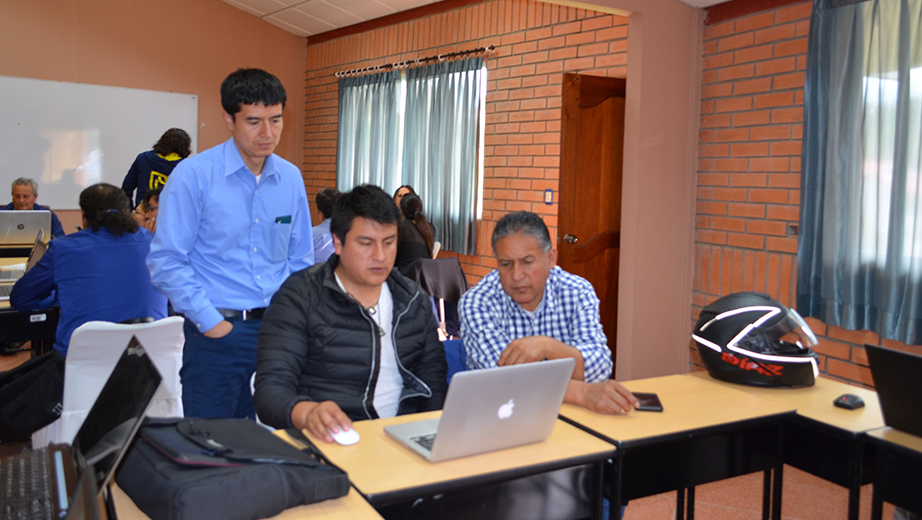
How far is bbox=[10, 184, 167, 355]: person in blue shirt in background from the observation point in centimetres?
283

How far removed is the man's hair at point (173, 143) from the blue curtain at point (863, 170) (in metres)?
3.76

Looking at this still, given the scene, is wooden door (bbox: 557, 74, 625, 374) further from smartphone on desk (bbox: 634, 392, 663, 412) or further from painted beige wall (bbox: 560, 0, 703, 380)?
smartphone on desk (bbox: 634, 392, 663, 412)

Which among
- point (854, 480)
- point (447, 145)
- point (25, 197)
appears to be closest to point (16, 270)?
point (25, 197)

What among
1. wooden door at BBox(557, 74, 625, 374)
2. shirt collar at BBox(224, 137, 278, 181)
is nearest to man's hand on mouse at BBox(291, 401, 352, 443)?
shirt collar at BBox(224, 137, 278, 181)

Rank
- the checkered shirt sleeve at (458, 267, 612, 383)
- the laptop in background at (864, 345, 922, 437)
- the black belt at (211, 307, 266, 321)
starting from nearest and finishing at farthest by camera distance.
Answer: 1. the laptop in background at (864, 345, 922, 437)
2. the checkered shirt sleeve at (458, 267, 612, 383)
3. the black belt at (211, 307, 266, 321)

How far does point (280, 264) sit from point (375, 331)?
0.67m

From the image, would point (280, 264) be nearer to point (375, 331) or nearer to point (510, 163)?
point (375, 331)

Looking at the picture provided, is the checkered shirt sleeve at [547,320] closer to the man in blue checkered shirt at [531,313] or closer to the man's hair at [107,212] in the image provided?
the man in blue checkered shirt at [531,313]

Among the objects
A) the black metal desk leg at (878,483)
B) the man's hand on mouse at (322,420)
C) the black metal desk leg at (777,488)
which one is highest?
the man's hand on mouse at (322,420)

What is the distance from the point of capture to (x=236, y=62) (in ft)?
25.9

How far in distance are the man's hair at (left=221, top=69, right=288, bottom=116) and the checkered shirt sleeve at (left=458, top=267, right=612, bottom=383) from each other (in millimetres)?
916

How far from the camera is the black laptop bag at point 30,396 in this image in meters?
2.29

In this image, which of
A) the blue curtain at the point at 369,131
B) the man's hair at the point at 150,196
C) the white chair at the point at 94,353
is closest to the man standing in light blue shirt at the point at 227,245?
the white chair at the point at 94,353

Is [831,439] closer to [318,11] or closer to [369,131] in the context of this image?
[369,131]
